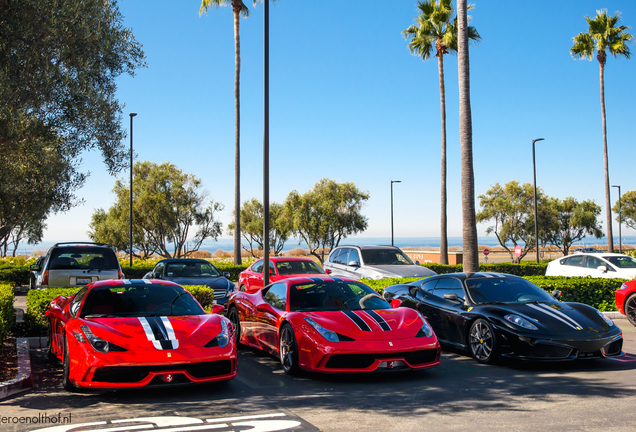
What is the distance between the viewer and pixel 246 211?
195 ft

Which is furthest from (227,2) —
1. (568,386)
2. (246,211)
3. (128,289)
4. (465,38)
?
(246,211)

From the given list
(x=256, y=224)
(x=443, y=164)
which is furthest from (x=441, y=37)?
(x=256, y=224)

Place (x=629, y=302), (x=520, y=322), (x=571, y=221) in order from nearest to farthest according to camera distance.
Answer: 1. (x=520, y=322)
2. (x=629, y=302)
3. (x=571, y=221)

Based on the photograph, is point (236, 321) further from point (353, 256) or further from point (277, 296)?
point (353, 256)

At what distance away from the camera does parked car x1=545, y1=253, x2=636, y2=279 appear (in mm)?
16391

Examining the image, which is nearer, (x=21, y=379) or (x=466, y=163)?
(x=21, y=379)

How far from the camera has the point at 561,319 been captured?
8352mm

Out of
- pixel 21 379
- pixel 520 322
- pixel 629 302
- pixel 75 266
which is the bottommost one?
pixel 21 379

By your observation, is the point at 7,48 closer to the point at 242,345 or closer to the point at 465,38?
the point at 242,345

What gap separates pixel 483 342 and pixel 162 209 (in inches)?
1213

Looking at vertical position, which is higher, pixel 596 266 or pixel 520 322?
pixel 596 266

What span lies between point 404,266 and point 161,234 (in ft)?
78.9

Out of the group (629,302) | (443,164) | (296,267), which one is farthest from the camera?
(443,164)

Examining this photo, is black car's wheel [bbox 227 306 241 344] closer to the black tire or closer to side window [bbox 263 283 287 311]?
side window [bbox 263 283 287 311]
